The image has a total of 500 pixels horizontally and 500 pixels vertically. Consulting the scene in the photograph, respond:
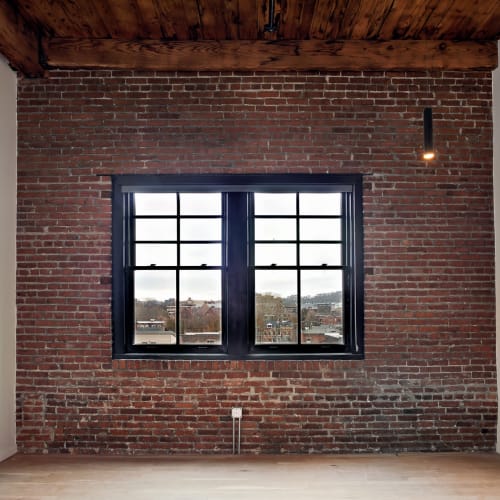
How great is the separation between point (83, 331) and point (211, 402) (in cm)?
131

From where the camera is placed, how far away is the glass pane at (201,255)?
4695mm

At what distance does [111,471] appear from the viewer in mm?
4070

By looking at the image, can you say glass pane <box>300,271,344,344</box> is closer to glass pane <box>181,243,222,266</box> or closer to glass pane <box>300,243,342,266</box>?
glass pane <box>300,243,342,266</box>

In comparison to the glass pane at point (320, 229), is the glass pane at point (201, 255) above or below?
below

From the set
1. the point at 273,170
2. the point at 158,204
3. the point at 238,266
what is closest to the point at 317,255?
the point at 238,266

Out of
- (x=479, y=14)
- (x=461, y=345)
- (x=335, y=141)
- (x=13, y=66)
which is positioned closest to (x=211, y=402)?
(x=461, y=345)

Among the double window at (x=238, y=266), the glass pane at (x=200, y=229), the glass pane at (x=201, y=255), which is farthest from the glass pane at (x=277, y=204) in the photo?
the glass pane at (x=201, y=255)

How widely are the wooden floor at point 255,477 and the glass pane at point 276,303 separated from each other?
3.62 ft

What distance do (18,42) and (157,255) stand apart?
6.91ft

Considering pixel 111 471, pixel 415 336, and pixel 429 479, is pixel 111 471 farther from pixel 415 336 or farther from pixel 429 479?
pixel 415 336

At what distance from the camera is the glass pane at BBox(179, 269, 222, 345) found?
4.68 meters

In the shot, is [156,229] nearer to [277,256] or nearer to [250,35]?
[277,256]

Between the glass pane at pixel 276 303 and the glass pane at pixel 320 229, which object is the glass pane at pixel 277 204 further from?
the glass pane at pixel 276 303

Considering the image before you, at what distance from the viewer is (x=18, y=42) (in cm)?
415
